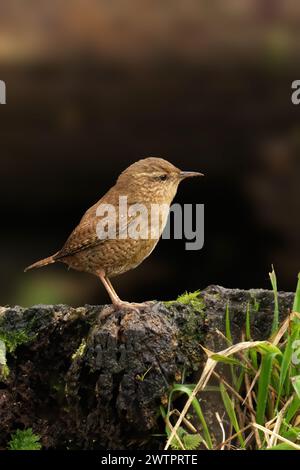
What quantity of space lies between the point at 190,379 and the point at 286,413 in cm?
42

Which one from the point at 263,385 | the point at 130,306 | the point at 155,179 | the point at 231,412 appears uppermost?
the point at 155,179

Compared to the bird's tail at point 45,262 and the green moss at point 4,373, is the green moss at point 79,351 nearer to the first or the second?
the green moss at point 4,373

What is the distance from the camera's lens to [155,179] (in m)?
4.36

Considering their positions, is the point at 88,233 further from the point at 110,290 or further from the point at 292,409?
the point at 292,409

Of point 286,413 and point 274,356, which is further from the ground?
point 274,356

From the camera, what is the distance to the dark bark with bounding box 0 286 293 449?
3613 mm

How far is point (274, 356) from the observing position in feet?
11.8

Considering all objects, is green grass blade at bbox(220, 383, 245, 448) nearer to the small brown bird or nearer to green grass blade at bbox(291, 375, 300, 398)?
green grass blade at bbox(291, 375, 300, 398)

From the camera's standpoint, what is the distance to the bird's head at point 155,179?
435 cm

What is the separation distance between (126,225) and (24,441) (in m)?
1.13

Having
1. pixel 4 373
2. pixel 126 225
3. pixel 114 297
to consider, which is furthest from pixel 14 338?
pixel 126 225
